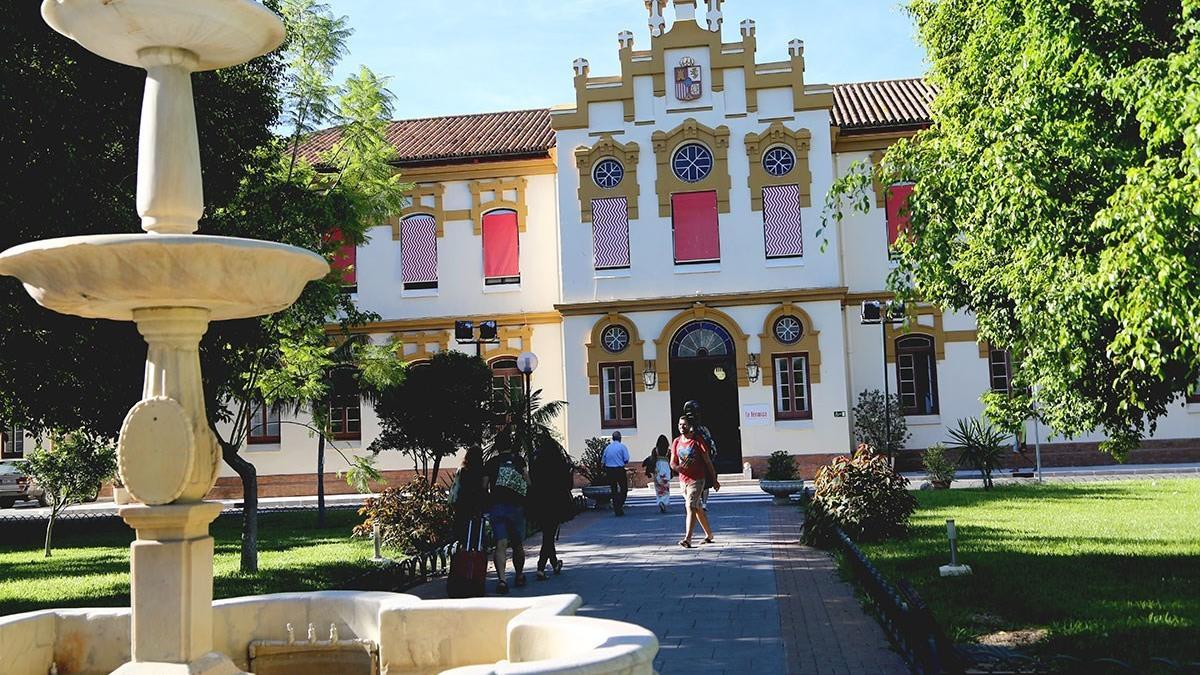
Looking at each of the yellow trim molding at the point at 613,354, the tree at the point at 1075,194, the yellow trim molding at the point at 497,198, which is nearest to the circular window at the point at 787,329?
the yellow trim molding at the point at 613,354

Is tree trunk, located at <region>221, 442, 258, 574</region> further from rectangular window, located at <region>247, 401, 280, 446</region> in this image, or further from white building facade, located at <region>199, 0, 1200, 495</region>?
rectangular window, located at <region>247, 401, 280, 446</region>

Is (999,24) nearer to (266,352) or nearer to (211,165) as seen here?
(211,165)

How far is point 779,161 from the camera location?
30188mm

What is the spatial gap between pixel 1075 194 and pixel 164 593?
7.17 metres

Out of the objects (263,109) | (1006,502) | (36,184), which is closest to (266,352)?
(263,109)

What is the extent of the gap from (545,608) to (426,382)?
15.7 meters

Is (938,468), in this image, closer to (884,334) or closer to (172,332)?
(884,334)

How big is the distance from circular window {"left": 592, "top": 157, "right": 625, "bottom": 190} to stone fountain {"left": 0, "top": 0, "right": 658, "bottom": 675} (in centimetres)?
2492

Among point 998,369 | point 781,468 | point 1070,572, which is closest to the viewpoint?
point 1070,572

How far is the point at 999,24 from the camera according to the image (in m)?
9.49

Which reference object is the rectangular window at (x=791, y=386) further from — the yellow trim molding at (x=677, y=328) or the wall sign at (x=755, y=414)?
the yellow trim molding at (x=677, y=328)

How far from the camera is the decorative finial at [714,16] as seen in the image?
30.6m

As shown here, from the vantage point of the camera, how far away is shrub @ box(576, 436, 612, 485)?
2500cm

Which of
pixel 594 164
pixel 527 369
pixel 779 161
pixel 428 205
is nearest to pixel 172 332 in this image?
pixel 527 369
